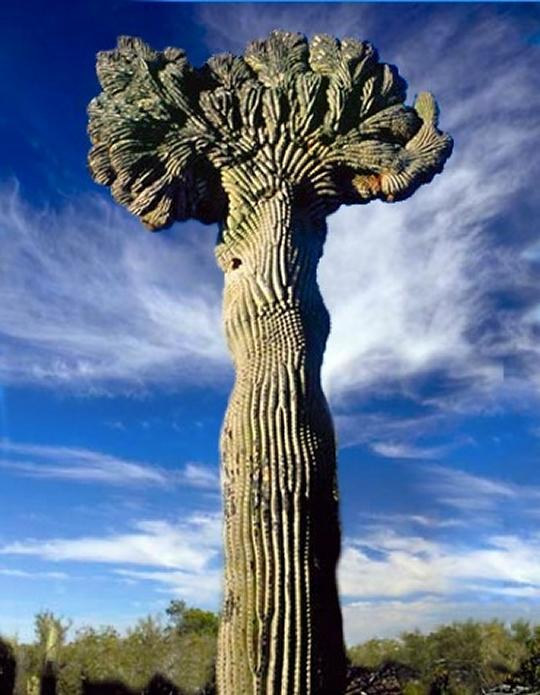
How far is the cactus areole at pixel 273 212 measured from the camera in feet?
13.4

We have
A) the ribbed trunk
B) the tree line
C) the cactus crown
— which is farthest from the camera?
the tree line

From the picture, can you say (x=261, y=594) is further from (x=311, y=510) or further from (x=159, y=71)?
(x=159, y=71)

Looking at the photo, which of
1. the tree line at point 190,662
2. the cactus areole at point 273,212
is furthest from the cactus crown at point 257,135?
the tree line at point 190,662

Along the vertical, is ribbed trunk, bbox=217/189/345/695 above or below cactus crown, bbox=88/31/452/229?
below

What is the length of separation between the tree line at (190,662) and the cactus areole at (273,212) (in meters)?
9.41

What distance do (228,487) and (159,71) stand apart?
3136 millimetres

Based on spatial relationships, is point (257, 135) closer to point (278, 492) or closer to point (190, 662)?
point (278, 492)

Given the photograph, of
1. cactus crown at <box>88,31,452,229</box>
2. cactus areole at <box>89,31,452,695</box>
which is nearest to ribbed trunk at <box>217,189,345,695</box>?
cactus areole at <box>89,31,452,695</box>

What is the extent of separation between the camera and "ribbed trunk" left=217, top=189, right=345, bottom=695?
400 cm

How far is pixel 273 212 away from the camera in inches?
207

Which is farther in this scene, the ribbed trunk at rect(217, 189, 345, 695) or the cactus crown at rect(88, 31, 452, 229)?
the cactus crown at rect(88, 31, 452, 229)

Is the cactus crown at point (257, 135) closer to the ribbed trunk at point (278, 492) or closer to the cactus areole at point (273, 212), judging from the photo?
the cactus areole at point (273, 212)

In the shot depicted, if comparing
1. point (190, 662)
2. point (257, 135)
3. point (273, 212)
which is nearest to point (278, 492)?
point (273, 212)

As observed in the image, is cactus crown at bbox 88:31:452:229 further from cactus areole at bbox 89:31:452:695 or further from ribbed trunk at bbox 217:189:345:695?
ribbed trunk at bbox 217:189:345:695
